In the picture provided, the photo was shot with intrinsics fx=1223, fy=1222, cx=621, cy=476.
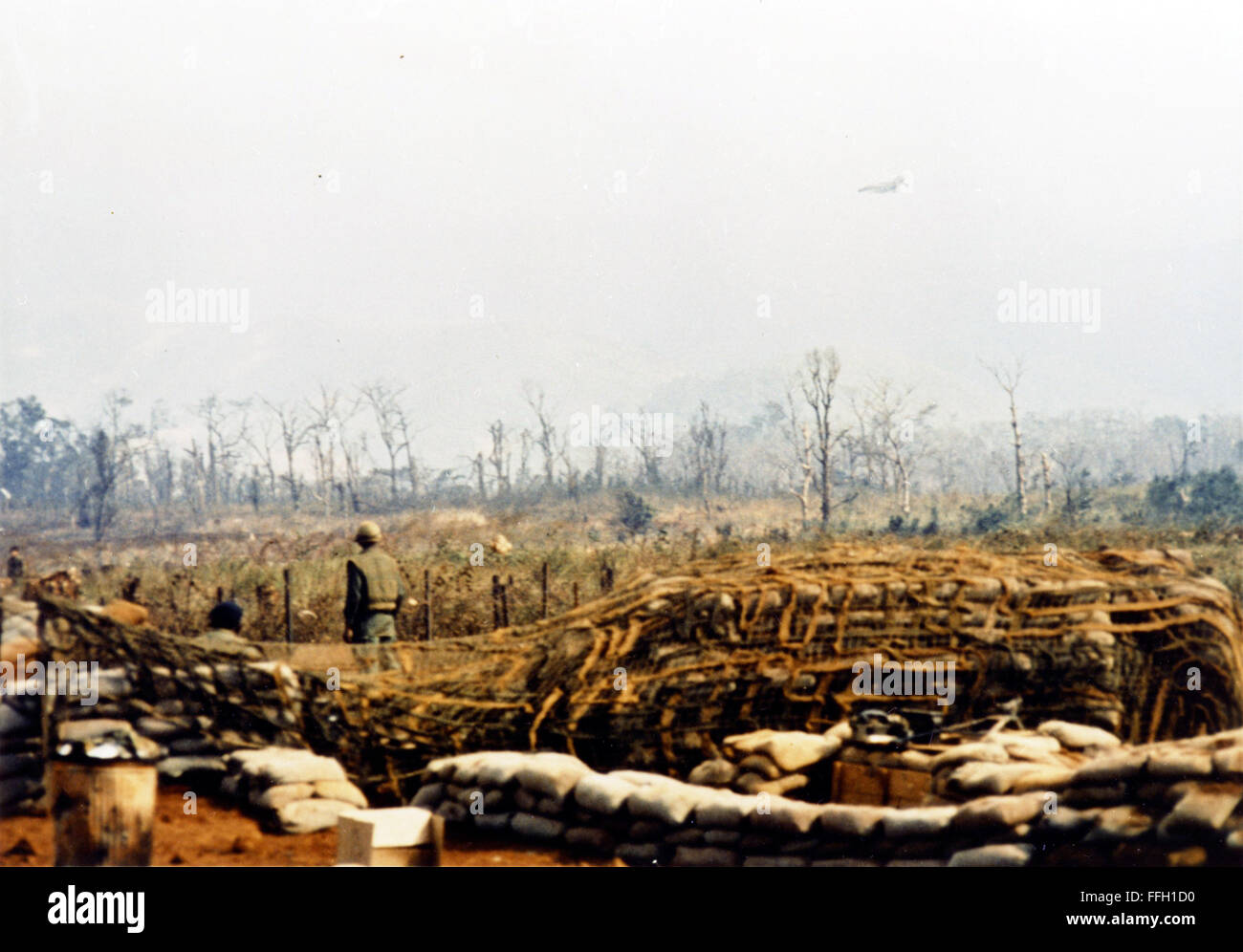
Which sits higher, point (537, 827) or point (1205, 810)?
point (1205, 810)

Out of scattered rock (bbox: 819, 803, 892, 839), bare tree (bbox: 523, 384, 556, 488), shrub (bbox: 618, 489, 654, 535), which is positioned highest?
bare tree (bbox: 523, 384, 556, 488)

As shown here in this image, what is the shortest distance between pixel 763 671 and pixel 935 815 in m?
2.04

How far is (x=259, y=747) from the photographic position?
943 centimetres

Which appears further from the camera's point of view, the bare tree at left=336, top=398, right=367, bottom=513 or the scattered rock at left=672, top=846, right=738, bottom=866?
the bare tree at left=336, top=398, right=367, bottom=513

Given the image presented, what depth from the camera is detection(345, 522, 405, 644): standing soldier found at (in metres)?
10.5

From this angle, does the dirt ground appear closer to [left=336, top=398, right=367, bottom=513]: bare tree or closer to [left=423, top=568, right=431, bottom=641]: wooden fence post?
[left=423, top=568, right=431, bottom=641]: wooden fence post

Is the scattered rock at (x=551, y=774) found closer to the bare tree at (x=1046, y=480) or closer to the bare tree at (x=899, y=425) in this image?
the bare tree at (x=899, y=425)

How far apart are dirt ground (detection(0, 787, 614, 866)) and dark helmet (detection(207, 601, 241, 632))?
1.77 metres

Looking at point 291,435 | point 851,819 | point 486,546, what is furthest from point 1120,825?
point 291,435

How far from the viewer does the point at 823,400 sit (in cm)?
1656

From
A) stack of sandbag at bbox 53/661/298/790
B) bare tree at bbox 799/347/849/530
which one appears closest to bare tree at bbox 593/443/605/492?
bare tree at bbox 799/347/849/530

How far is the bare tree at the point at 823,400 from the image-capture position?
1620 centimetres

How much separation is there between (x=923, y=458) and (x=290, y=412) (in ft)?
35.3

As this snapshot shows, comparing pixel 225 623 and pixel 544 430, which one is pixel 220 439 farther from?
pixel 225 623
